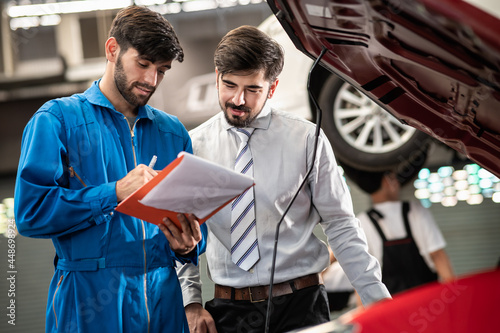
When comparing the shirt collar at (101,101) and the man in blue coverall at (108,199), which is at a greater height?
the shirt collar at (101,101)

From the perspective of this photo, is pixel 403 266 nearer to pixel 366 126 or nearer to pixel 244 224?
pixel 366 126

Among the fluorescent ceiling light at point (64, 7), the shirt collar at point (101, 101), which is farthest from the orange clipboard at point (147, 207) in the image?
the fluorescent ceiling light at point (64, 7)

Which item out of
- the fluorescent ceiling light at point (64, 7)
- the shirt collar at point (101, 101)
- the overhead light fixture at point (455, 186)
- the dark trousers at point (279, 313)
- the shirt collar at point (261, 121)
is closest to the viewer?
the shirt collar at point (101, 101)

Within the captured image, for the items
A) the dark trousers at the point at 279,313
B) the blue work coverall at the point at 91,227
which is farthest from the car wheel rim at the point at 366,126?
the blue work coverall at the point at 91,227

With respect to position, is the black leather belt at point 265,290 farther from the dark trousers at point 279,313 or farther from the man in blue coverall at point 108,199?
the man in blue coverall at point 108,199

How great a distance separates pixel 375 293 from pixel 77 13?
138 inches

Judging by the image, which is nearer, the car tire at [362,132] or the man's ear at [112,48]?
the man's ear at [112,48]

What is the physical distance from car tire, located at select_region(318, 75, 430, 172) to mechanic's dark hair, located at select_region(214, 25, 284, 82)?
2029 millimetres

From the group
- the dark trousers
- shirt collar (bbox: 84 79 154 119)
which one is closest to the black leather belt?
the dark trousers

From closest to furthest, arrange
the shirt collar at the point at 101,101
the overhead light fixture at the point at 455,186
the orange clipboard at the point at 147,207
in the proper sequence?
the orange clipboard at the point at 147,207 < the shirt collar at the point at 101,101 < the overhead light fixture at the point at 455,186

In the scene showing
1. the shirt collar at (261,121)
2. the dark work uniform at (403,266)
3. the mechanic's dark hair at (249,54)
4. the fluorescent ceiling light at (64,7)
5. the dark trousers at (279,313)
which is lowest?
the dark work uniform at (403,266)

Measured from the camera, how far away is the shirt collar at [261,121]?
6.21 feet

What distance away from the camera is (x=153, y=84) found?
5.30 feet

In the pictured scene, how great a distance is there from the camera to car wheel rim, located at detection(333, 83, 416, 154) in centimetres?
388
